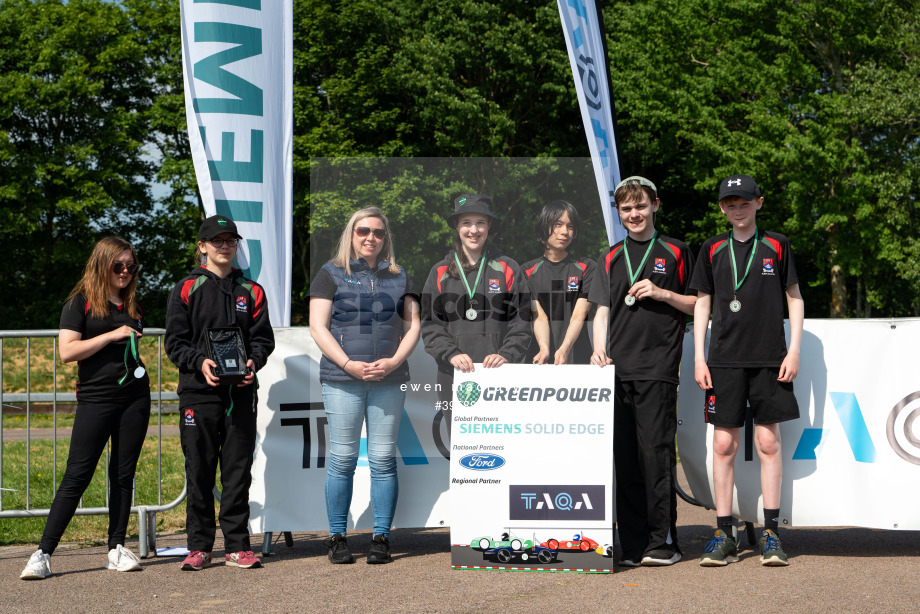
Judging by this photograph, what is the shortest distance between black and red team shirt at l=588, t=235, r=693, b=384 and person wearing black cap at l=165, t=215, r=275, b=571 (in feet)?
7.00

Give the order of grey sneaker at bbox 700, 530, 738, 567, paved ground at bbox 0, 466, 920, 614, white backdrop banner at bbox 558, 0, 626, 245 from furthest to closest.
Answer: white backdrop banner at bbox 558, 0, 626, 245 → grey sneaker at bbox 700, 530, 738, 567 → paved ground at bbox 0, 466, 920, 614

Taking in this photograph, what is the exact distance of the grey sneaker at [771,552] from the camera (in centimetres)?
530

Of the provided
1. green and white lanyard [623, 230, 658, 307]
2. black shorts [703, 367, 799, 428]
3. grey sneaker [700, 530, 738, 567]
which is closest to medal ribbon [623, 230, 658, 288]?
green and white lanyard [623, 230, 658, 307]

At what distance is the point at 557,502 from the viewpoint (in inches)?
210

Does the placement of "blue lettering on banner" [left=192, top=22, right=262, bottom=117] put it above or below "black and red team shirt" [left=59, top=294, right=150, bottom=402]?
above

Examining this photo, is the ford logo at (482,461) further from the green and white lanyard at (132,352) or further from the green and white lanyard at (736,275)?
the green and white lanyard at (132,352)

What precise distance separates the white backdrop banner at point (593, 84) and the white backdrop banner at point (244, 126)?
8.30 feet

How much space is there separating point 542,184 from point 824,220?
20.3m

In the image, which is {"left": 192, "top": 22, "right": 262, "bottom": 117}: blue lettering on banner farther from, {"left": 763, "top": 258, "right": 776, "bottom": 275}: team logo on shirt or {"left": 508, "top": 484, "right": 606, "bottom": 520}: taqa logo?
{"left": 763, "top": 258, "right": 776, "bottom": 275}: team logo on shirt

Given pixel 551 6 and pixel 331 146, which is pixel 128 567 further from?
pixel 551 6

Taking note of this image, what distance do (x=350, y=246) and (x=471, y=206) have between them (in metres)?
0.80

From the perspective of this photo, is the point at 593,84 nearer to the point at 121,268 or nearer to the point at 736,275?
the point at 736,275

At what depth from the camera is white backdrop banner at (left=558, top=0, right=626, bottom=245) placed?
7688mm

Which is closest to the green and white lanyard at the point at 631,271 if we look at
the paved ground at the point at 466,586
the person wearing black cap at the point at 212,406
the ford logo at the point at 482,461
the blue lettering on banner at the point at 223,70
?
the ford logo at the point at 482,461
